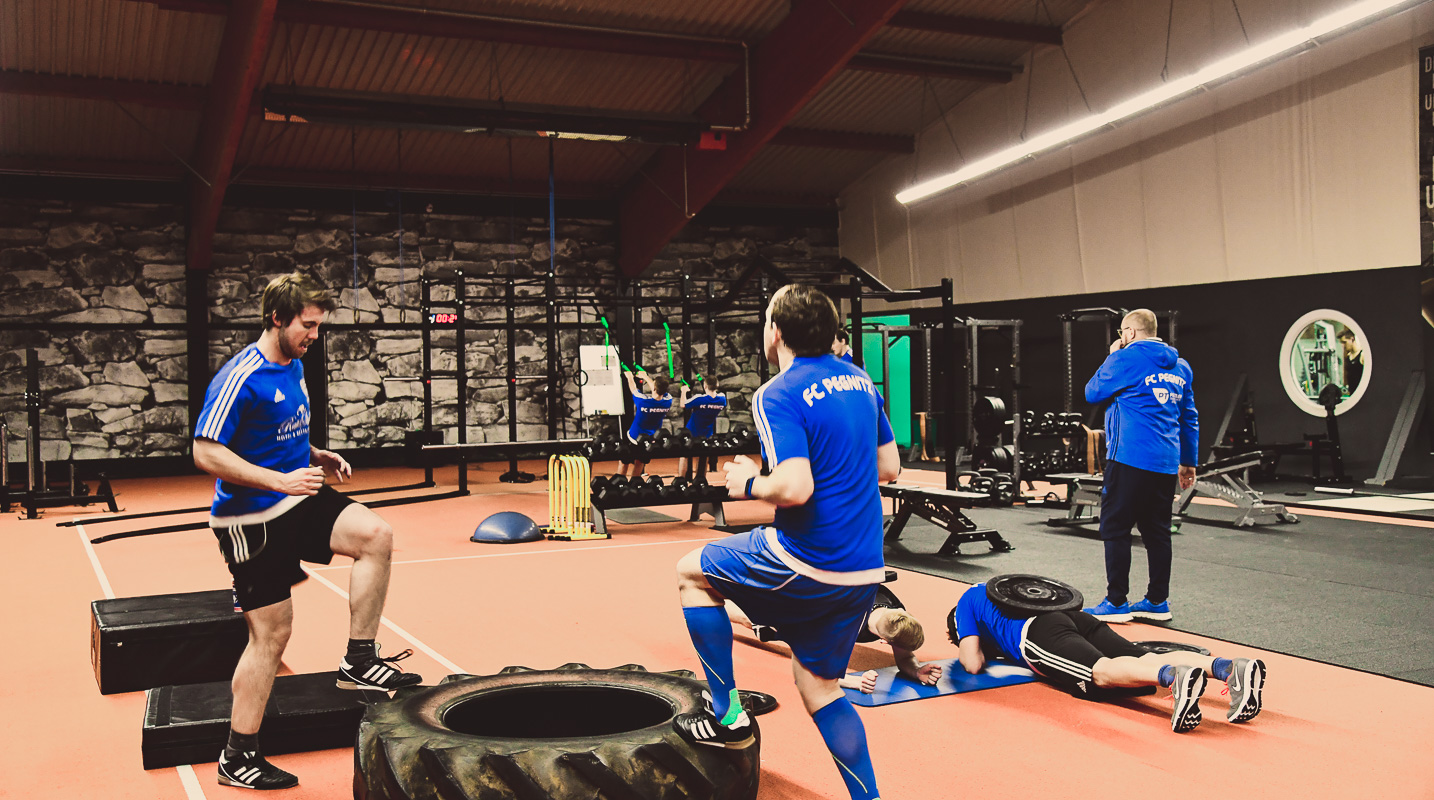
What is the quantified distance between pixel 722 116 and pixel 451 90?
3145mm

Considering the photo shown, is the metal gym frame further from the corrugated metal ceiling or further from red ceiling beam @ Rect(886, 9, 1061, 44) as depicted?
the corrugated metal ceiling

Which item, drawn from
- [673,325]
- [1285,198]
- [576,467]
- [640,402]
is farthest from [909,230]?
[576,467]

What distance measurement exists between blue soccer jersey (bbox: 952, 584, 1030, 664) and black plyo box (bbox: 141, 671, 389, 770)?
2125 mm

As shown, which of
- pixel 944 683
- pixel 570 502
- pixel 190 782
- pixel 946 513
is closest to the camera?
pixel 190 782

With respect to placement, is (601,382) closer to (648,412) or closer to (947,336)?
(648,412)

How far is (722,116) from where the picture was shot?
11453 millimetres

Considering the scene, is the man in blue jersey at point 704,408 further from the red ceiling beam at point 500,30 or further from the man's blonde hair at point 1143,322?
the man's blonde hair at point 1143,322

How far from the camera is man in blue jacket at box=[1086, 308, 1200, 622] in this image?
14.0 ft

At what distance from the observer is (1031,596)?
137 inches

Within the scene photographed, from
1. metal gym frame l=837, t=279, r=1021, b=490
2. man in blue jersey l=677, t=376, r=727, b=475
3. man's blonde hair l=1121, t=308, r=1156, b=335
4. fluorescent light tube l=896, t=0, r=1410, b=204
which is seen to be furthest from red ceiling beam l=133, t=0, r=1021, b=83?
man's blonde hair l=1121, t=308, r=1156, b=335

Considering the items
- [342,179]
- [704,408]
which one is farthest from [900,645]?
[342,179]

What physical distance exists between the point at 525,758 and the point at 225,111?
30.9ft

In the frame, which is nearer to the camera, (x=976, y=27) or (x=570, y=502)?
(x=570, y=502)

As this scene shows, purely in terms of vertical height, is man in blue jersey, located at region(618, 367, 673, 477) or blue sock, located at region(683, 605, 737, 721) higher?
man in blue jersey, located at region(618, 367, 673, 477)
